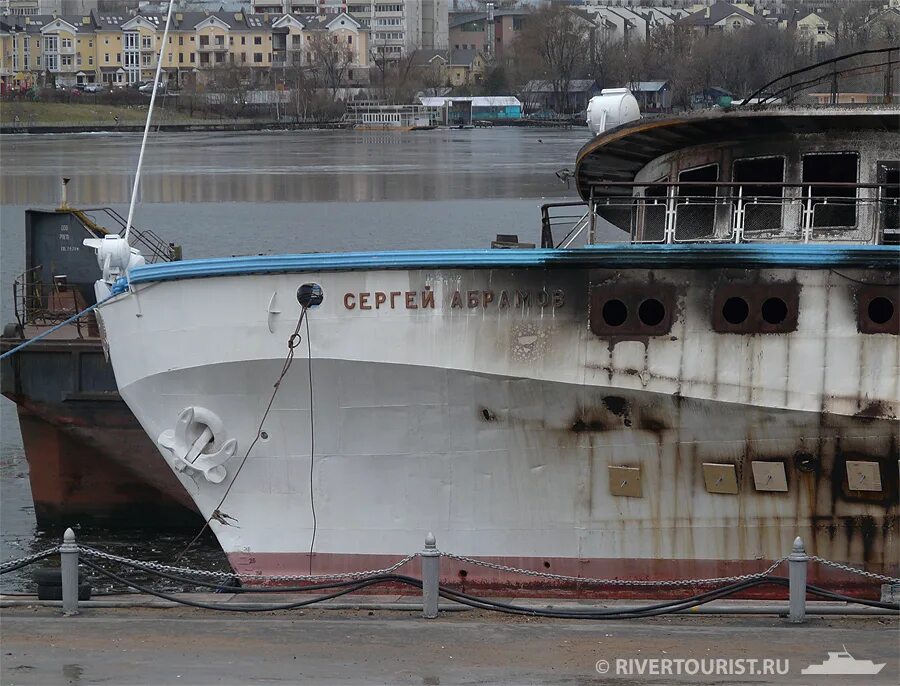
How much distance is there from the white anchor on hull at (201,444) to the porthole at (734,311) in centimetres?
503

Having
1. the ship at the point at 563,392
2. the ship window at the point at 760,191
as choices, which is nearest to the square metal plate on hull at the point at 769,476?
the ship at the point at 563,392

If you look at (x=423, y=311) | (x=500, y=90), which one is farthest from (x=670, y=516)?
(x=500, y=90)

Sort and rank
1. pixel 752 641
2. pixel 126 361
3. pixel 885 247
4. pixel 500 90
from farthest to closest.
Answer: pixel 500 90, pixel 126 361, pixel 885 247, pixel 752 641

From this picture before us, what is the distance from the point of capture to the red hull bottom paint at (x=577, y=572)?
15141 mm

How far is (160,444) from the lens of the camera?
15.7m

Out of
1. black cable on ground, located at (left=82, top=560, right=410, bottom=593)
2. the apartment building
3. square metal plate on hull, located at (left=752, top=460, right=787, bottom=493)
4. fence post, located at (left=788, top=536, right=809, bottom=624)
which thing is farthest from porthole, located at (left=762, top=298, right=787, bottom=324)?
the apartment building

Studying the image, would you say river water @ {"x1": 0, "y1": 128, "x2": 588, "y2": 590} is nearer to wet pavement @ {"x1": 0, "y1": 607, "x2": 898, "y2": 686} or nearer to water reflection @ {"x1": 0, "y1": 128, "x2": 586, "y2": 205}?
water reflection @ {"x1": 0, "y1": 128, "x2": 586, "y2": 205}

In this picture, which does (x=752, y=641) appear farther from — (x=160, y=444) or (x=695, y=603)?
(x=160, y=444)

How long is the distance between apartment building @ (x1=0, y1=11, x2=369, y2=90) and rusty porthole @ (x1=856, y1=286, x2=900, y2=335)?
177698mm

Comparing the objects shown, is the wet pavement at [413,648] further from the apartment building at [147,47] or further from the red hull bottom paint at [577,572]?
the apartment building at [147,47]

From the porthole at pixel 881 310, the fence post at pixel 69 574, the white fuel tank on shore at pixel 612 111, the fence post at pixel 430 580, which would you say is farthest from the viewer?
the white fuel tank on shore at pixel 612 111

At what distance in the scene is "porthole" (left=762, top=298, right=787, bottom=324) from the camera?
1465 centimetres

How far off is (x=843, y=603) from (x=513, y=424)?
3.54 metres

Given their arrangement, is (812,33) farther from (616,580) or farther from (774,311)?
(616,580)
